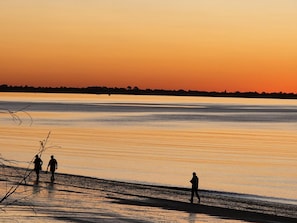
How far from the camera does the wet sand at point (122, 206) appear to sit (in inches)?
1081

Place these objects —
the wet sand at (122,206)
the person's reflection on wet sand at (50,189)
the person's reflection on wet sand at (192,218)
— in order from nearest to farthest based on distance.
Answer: the wet sand at (122,206) < the person's reflection on wet sand at (192,218) < the person's reflection on wet sand at (50,189)

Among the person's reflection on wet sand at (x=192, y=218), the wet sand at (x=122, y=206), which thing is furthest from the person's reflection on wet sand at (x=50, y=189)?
the person's reflection on wet sand at (x=192, y=218)

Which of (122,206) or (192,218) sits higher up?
(122,206)

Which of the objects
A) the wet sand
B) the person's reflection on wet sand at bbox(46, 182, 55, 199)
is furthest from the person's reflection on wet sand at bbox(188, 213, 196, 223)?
the person's reflection on wet sand at bbox(46, 182, 55, 199)

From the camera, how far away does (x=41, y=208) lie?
28.9 m

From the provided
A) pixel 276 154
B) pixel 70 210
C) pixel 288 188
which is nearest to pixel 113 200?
pixel 70 210

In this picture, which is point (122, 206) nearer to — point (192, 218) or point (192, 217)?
point (192, 217)

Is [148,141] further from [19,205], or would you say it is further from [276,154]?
[19,205]

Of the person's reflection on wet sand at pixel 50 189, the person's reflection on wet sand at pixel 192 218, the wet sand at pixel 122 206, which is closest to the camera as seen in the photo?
the wet sand at pixel 122 206

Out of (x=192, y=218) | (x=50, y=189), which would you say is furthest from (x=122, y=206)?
(x=50, y=189)

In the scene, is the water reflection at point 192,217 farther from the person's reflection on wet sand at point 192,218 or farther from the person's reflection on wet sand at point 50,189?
the person's reflection on wet sand at point 50,189

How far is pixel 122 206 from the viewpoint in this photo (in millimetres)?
31469

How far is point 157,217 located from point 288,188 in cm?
2267

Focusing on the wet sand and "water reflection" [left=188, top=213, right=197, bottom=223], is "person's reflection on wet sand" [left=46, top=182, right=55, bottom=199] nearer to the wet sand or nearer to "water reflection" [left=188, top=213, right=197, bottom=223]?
the wet sand
